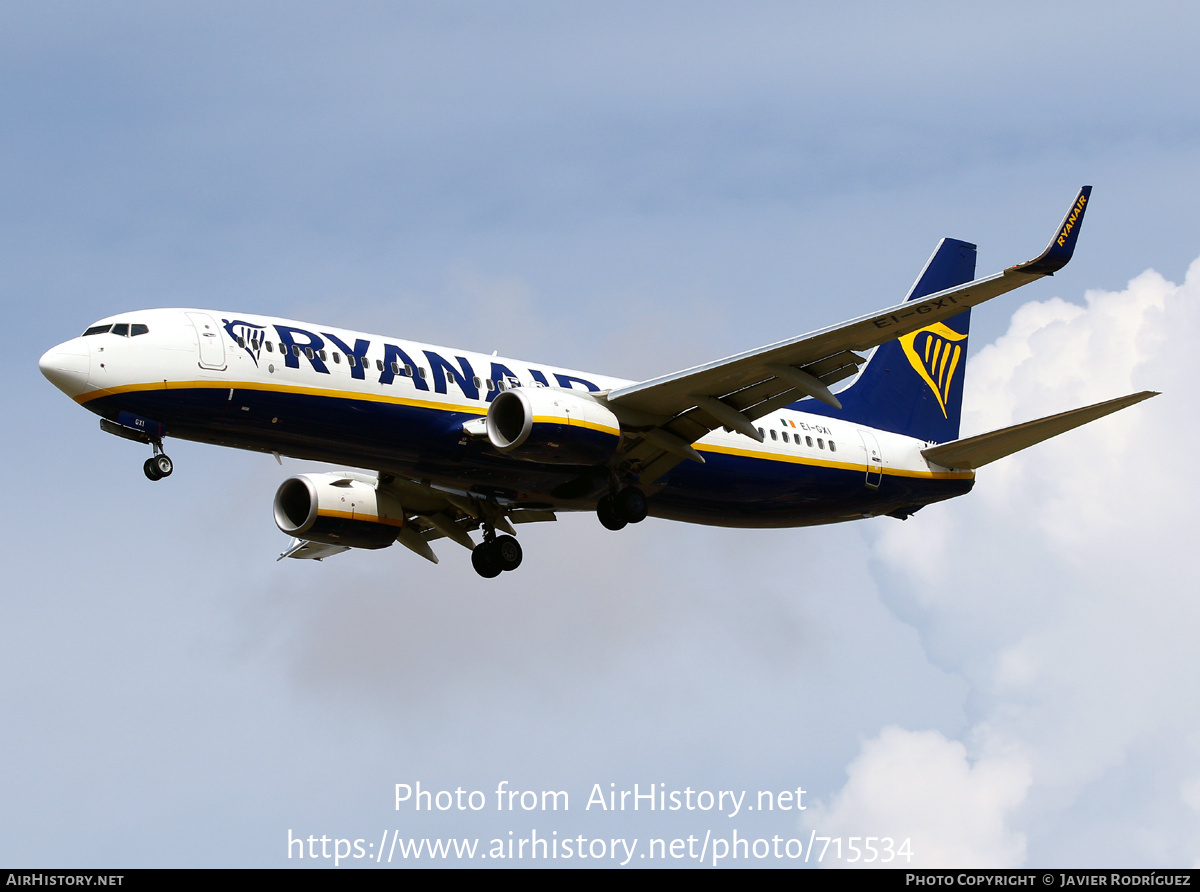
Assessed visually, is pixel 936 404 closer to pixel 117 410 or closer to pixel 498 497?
pixel 498 497

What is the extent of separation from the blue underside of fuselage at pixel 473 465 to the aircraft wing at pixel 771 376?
1419 millimetres

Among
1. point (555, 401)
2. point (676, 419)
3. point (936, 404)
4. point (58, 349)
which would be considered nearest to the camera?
point (58, 349)

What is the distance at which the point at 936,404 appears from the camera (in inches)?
1725

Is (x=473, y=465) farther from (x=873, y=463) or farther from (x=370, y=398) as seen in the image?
(x=873, y=463)

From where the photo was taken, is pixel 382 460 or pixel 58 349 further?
pixel 382 460

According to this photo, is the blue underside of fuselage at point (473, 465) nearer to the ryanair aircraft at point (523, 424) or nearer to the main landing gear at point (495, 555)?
the ryanair aircraft at point (523, 424)

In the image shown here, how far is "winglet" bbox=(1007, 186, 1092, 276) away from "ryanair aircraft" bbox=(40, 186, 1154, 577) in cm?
4

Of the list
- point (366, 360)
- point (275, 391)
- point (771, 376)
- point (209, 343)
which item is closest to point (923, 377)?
point (771, 376)

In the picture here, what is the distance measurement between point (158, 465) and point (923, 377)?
Answer: 22727mm

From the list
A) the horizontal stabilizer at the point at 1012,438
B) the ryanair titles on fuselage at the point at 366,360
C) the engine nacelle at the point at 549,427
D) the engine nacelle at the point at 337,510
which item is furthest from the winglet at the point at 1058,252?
the engine nacelle at the point at 337,510

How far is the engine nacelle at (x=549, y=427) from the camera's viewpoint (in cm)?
3222

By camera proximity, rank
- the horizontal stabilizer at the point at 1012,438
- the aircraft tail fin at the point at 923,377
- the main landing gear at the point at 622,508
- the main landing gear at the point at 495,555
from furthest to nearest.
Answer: the aircraft tail fin at the point at 923,377 < the main landing gear at the point at 495,555 < the main landing gear at the point at 622,508 < the horizontal stabilizer at the point at 1012,438

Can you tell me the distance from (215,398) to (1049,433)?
64.6ft
